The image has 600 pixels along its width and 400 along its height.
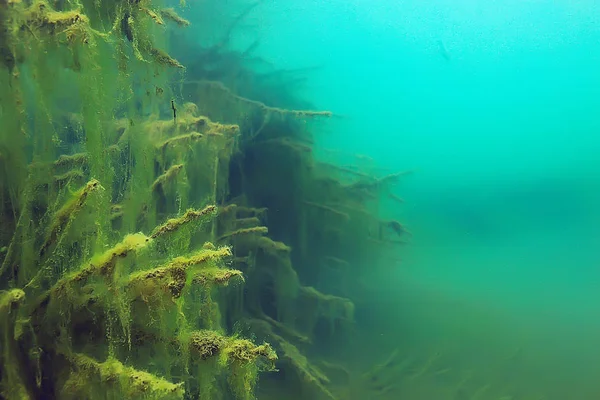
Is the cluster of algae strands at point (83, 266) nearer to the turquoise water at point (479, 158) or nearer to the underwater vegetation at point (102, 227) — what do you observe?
the underwater vegetation at point (102, 227)

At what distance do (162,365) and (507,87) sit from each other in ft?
29.6

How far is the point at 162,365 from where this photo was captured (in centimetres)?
145

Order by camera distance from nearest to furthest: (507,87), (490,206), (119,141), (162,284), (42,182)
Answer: (162,284) < (42,182) < (119,141) < (490,206) < (507,87)

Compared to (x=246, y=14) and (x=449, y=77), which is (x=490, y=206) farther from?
(x=246, y=14)

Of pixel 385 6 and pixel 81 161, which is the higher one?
pixel 385 6

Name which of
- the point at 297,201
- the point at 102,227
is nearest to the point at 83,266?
the point at 102,227

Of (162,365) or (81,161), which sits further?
(81,161)

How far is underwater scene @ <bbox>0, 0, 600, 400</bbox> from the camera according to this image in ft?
4.49

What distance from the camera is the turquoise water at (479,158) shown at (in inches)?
212

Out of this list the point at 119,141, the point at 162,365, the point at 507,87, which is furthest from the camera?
the point at 507,87

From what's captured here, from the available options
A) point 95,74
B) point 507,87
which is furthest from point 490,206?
point 95,74

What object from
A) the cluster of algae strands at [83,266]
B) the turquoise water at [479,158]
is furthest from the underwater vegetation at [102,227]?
the turquoise water at [479,158]

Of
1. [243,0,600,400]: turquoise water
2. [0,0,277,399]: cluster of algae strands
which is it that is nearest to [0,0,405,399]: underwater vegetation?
[0,0,277,399]: cluster of algae strands

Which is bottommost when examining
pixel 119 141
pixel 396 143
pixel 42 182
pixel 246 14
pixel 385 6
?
pixel 42 182
